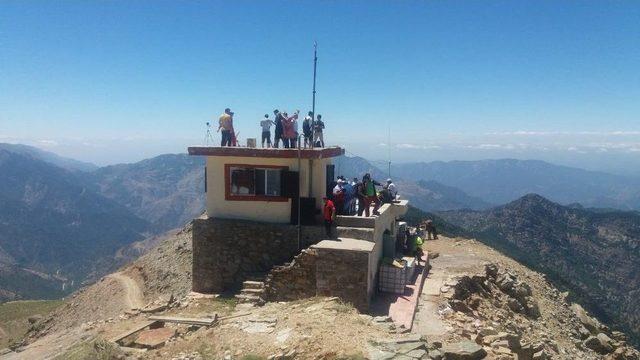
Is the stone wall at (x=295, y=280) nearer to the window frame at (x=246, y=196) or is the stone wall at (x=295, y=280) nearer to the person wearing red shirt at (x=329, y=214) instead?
the person wearing red shirt at (x=329, y=214)

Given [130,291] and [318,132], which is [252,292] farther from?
[130,291]

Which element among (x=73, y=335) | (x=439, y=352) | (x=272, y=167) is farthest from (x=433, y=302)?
(x=73, y=335)

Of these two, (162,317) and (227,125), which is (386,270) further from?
(227,125)

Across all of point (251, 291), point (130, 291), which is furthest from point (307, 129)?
point (130, 291)

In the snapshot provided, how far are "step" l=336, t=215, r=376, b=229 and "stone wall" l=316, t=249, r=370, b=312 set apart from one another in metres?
2.64

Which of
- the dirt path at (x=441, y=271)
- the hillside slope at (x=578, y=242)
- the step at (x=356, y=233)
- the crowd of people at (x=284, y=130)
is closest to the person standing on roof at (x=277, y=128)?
the crowd of people at (x=284, y=130)

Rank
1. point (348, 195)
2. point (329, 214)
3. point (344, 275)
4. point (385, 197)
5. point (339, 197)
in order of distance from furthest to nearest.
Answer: point (385, 197)
point (348, 195)
point (339, 197)
point (329, 214)
point (344, 275)

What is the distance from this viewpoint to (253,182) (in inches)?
755

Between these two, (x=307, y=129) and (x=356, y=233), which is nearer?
(x=356, y=233)

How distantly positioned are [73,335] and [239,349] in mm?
10544

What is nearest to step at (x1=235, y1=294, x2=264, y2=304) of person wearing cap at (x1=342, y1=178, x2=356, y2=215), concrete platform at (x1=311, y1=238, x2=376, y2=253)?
concrete platform at (x1=311, y1=238, x2=376, y2=253)

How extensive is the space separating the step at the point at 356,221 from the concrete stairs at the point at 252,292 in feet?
12.2

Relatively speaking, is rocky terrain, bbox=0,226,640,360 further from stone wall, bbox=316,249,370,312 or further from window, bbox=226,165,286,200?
window, bbox=226,165,286,200

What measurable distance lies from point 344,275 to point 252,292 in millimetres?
3980
